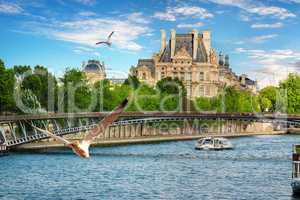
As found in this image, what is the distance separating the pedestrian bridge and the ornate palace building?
13.8m

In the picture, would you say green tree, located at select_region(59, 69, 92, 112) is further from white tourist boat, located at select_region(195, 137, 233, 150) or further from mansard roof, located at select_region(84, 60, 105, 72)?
mansard roof, located at select_region(84, 60, 105, 72)

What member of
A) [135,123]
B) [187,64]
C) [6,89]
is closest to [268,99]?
[187,64]

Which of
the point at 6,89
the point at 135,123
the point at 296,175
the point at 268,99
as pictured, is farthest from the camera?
the point at 268,99

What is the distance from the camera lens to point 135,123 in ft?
300

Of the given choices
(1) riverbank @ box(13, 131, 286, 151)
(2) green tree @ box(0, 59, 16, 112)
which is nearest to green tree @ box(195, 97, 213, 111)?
(1) riverbank @ box(13, 131, 286, 151)

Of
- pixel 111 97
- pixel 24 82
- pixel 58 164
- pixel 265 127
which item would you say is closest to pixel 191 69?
pixel 265 127

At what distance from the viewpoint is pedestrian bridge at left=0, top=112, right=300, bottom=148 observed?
229 ft

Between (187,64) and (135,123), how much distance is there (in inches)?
2151

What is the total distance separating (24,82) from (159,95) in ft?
95.4

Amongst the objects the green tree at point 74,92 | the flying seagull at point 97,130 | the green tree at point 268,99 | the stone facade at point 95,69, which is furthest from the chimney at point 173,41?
the flying seagull at point 97,130

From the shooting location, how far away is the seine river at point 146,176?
4016 cm

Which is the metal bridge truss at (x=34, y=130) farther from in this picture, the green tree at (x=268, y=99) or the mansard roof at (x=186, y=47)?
the green tree at (x=268, y=99)

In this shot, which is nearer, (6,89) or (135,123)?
(6,89)

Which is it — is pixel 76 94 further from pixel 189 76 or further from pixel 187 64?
pixel 189 76
